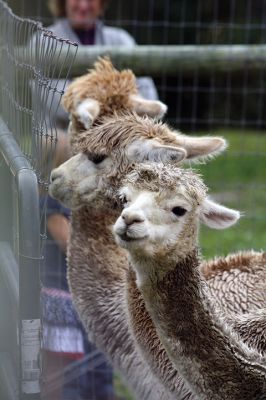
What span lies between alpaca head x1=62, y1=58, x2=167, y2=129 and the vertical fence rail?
1.79 feet

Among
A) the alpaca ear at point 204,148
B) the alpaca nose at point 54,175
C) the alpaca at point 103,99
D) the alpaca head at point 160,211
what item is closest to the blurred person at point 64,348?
the alpaca at point 103,99

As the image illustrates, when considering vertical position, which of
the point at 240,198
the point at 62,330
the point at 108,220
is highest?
the point at 108,220

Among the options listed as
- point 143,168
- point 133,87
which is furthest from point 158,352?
point 133,87

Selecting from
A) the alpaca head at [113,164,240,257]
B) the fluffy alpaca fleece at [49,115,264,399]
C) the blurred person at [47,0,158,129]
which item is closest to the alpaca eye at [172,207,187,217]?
the alpaca head at [113,164,240,257]

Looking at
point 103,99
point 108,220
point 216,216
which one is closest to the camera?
point 216,216

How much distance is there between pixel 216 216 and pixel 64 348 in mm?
2041

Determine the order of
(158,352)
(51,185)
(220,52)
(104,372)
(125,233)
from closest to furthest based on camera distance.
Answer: (125,233) → (158,352) → (51,185) → (104,372) → (220,52)

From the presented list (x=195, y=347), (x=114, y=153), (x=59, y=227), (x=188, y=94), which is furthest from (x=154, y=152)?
(x=188, y=94)

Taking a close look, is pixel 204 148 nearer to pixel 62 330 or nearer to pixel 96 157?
pixel 96 157

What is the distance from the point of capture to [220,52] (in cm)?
650

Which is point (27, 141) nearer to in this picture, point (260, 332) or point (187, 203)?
point (187, 203)

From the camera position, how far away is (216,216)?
138 inches

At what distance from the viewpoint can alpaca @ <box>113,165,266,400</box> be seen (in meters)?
3.16

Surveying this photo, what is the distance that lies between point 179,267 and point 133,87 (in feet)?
5.24
